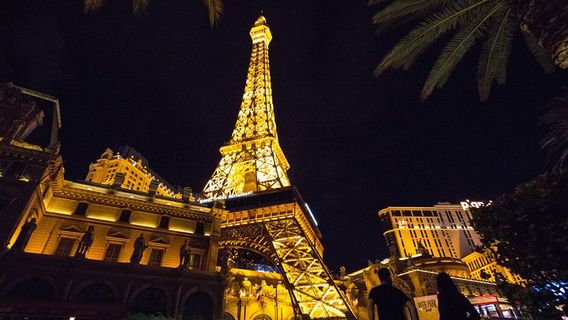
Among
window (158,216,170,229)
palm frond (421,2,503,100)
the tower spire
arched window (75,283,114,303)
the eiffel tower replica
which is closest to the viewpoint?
palm frond (421,2,503,100)

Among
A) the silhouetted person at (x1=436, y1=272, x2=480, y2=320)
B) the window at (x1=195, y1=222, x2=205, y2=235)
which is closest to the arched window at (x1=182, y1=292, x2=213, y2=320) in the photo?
the window at (x1=195, y1=222, x2=205, y2=235)

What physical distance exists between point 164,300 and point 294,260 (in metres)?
14.0

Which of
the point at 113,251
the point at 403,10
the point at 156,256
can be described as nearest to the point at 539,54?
the point at 403,10

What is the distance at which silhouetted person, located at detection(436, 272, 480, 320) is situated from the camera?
4785 millimetres

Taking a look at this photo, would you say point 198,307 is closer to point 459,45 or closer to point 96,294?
point 96,294

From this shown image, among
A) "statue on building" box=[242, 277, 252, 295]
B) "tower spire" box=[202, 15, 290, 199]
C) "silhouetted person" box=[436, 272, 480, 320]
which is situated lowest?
"silhouetted person" box=[436, 272, 480, 320]

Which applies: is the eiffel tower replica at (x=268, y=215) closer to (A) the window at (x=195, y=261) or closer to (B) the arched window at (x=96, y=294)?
(A) the window at (x=195, y=261)

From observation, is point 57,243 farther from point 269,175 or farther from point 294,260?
point 269,175

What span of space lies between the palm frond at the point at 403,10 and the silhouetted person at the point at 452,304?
261 inches

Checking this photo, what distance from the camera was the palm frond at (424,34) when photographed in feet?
23.6

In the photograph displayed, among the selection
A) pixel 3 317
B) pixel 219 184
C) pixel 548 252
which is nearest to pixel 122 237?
pixel 3 317

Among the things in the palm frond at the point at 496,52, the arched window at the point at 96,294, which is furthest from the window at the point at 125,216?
the palm frond at the point at 496,52

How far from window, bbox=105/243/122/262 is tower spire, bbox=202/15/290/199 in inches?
653

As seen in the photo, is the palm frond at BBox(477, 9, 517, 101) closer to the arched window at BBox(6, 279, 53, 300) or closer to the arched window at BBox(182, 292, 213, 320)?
the arched window at BBox(182, 292, 213, 320)
